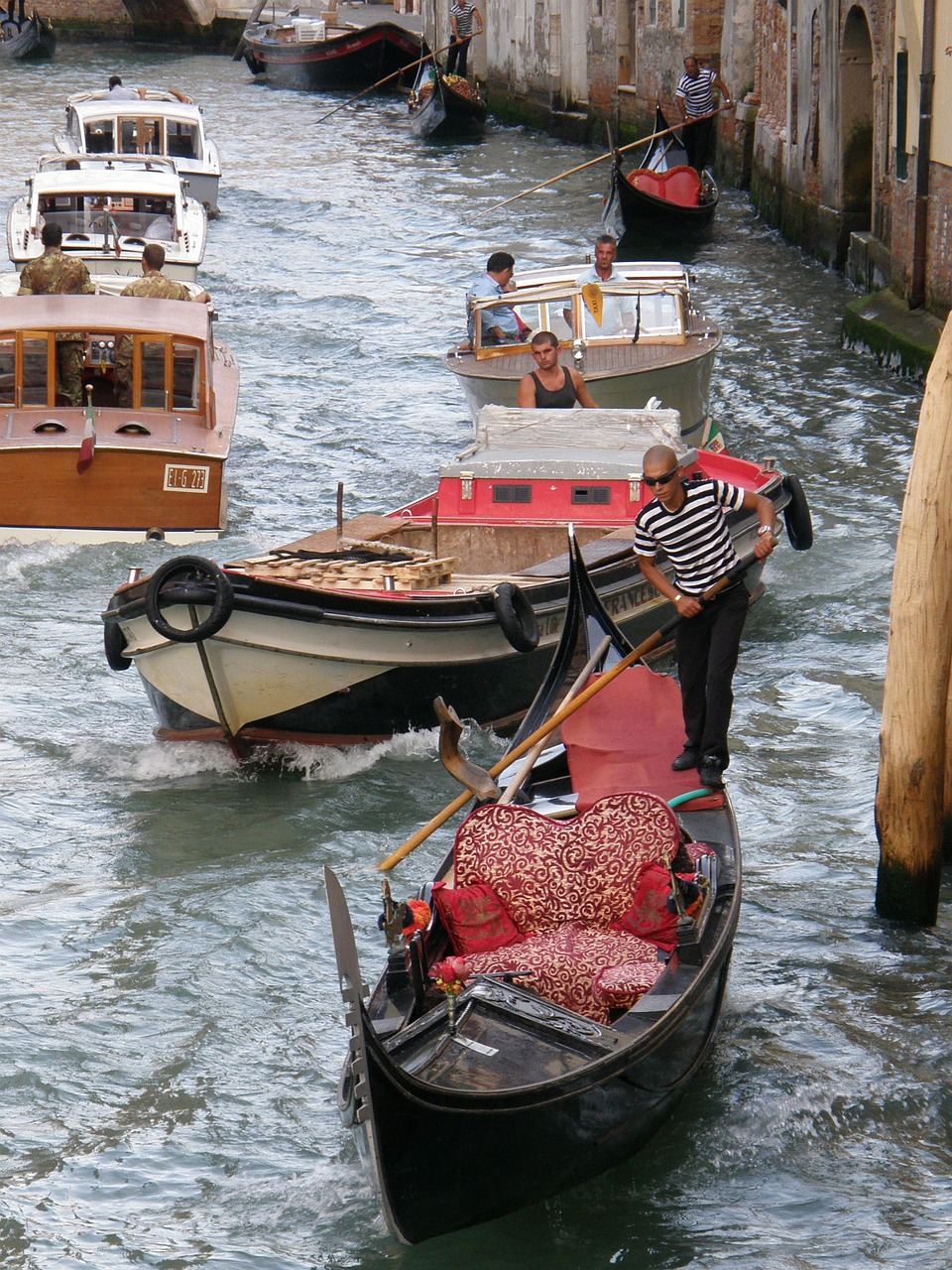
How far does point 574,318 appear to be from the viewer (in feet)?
34.7

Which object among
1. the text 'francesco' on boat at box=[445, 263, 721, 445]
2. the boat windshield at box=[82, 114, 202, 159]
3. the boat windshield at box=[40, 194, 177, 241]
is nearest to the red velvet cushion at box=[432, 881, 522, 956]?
the text 'francesco' on boat at box=[445, 263, 721, 445]

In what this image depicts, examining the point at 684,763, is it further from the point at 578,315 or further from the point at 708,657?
the point at 578,315

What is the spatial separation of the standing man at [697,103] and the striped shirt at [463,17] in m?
9.70

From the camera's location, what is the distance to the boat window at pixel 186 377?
364 inches

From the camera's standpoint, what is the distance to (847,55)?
15.3 meters

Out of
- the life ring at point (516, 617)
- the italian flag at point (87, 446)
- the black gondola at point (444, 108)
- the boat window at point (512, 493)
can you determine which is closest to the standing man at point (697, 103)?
the black gondola at point (444, 108)

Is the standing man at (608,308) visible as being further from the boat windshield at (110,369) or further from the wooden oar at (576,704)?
the wooden oar at (576,704)

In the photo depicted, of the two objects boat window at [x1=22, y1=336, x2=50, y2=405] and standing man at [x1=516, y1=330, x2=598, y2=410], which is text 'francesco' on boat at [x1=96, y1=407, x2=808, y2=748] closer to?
standing man at [x1=516, y1=330, x2=598, y2=410]

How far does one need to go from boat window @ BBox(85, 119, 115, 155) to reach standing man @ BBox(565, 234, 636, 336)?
900 cm

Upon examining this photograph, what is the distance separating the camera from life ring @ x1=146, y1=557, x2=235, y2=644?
20.9 ft

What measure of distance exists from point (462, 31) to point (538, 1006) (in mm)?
27733

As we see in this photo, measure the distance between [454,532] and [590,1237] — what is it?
4.00 meters

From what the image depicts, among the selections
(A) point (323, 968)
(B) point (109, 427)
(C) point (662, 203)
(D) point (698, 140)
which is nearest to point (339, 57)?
(D) point (698, 140)

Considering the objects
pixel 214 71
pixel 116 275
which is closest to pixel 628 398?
pixel 116 275
